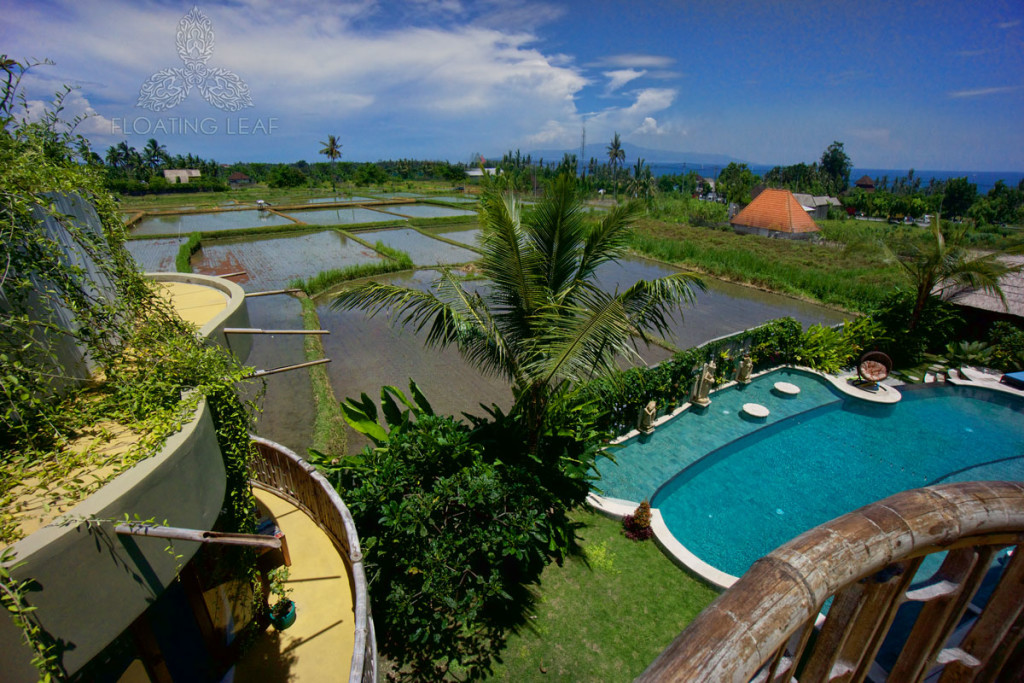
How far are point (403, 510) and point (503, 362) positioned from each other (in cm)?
213

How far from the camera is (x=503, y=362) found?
5965mm

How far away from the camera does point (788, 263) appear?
28734mm

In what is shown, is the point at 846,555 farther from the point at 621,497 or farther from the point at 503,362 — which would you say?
the point at 621,497

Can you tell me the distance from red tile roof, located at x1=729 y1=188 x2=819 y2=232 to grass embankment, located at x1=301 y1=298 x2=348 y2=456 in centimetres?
3803

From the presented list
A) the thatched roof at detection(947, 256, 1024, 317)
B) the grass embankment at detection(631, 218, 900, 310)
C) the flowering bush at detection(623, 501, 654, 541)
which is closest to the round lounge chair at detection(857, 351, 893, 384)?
the grass embankment at detection(631, 218, 900, 310)

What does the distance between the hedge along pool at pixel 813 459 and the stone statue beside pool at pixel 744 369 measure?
1.28 ft

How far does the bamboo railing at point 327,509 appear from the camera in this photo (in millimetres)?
3885

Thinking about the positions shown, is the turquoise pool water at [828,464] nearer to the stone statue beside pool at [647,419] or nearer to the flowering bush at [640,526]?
the stone statue beside pool at [647,419]

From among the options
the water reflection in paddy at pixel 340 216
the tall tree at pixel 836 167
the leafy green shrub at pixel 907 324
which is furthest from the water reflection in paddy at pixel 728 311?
the tall tree at pixel 836 167

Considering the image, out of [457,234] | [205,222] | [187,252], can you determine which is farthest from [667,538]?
[205,222]

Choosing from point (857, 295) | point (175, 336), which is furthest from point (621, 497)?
point (857, 295)

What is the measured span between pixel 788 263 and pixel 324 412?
28757 mm

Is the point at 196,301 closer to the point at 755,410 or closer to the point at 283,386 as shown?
the point at 283,386

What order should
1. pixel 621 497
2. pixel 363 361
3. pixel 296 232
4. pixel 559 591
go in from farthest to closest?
pixel 296 232, pixel 363 361, pixel 621 497, pixel 559 591
